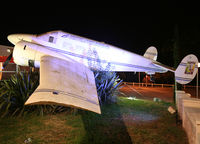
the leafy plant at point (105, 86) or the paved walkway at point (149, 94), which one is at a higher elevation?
the leafy plant at point (105, 86)

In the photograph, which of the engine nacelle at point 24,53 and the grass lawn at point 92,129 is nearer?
A: the grass lawn at point 92,129

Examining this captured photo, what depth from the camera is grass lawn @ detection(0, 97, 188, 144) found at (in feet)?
13.5

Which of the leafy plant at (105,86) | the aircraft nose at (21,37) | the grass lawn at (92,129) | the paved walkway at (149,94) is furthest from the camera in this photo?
the paved walkway at (149,94)

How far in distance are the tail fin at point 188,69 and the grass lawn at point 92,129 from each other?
2.20m

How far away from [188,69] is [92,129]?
571 centimetres

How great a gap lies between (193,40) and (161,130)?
1424 centimetres

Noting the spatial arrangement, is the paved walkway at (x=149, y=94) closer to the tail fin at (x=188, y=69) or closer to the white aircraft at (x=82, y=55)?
the white aircraft at (x=82, y=55)

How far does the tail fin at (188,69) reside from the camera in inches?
278

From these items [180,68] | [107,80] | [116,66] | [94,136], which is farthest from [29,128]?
[180,68]

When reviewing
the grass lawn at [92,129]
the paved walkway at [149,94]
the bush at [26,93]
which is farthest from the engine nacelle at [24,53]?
the paved walkway at [149,94]

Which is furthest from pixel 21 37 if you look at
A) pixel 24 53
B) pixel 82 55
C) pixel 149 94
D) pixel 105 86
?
pixel 149 94

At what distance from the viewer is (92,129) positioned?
4797mm

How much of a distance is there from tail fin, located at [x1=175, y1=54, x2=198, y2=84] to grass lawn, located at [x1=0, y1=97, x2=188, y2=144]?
2199mm

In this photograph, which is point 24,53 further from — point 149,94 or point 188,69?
point 149,94
